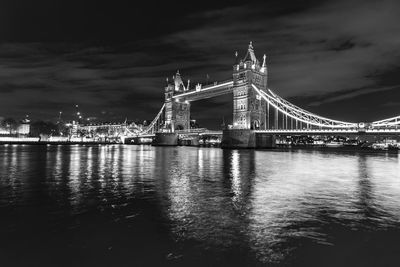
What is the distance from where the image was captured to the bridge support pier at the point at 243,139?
67.4m

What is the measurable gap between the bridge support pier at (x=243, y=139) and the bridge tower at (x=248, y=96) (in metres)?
2.20

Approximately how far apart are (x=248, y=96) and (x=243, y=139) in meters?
10.0

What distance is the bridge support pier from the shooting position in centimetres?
6738

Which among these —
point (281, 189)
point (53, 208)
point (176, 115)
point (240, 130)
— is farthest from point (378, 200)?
point (176, 115)

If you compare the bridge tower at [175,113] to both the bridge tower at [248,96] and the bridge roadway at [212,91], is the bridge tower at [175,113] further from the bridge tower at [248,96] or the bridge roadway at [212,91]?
the bridge tower at [248,96]

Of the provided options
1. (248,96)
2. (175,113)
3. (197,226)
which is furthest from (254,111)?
(197,226)

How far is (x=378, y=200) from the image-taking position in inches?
511

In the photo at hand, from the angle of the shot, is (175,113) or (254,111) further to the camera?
(175,113)

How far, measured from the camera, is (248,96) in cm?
7119

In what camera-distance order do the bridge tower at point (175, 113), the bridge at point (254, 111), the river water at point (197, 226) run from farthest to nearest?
1. the bridge tower at point (175, 113)
2. the bridge at point (254, 111)
3. the river water at point (197, 226)

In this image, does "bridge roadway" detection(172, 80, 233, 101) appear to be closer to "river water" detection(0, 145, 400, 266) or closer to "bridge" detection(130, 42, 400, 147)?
"bridge" detection(130, 42, 400, 147)

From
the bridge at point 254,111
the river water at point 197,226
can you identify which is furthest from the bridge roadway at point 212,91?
the river water at point 197,226

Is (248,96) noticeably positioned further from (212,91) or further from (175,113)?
(175,113)

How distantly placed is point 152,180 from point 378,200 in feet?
36.5
